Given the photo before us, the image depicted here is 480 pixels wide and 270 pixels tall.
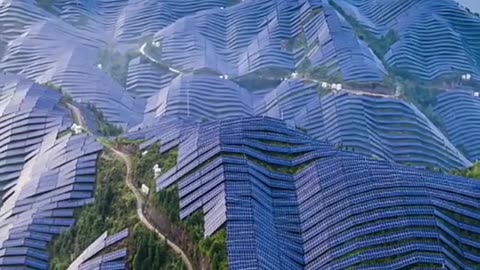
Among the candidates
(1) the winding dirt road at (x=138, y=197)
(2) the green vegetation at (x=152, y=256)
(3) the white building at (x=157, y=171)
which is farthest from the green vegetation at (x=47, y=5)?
(2) the green vegetation at (x=152, y=256)

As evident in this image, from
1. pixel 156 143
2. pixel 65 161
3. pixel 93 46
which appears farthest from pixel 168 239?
pixel 93 46

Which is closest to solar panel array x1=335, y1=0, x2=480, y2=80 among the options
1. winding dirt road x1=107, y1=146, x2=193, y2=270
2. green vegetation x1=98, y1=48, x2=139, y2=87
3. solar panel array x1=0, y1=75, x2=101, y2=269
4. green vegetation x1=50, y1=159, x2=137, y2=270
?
green vegetation x1=98, y1=48, x2=139, y2=87

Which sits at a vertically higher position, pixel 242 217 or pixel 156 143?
pixel 156 143

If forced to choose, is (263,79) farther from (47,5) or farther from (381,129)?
(47,5)

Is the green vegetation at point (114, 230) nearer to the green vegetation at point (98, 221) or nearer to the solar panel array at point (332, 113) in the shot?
the green vegetation at point (98, 221)

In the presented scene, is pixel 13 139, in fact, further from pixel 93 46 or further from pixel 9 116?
pixel 93 46

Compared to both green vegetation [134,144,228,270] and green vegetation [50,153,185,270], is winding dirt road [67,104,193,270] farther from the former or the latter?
green vegetation [134,144,228,270]
